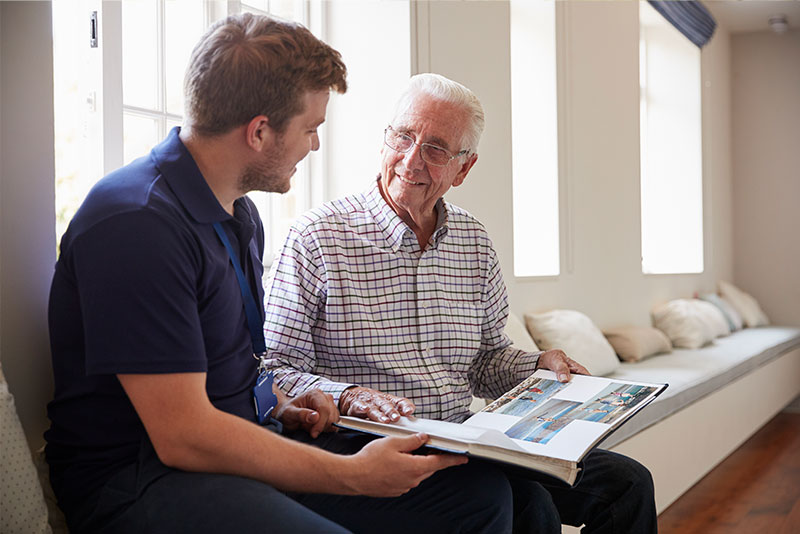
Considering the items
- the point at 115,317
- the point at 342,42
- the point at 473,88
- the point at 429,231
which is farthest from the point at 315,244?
the point at 473,88

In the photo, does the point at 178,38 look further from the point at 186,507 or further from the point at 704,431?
the point at 704,431

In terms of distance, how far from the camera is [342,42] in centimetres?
285

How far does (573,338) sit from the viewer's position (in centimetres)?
343

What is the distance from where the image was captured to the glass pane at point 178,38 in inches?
91.0

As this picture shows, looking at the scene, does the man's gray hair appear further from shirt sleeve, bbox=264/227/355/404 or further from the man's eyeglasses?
shirt sleeve, bbox=264/227/355/404

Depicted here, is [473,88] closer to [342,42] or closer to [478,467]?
[342,42]

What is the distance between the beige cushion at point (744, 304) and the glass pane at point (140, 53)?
16.9ft

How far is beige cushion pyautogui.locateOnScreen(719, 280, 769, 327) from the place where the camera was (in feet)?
19.9

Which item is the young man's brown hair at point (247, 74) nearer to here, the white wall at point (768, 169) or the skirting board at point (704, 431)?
the skirting board at point (704, 431)

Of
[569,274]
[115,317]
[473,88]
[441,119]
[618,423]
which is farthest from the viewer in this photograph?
[569,274]

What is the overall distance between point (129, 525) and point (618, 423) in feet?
2.78

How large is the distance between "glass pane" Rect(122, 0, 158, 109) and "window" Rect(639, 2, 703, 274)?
4.54 m

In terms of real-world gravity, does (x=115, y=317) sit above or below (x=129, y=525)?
above

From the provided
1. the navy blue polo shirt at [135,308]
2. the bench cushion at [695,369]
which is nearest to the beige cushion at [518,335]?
the bench cushion at [695,369]
